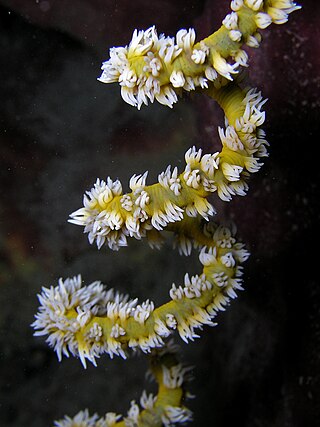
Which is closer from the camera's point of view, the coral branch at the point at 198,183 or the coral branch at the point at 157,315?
the coral branch at the point at 198,183

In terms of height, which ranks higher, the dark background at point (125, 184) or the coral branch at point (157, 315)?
the dark background at point (125, 184)

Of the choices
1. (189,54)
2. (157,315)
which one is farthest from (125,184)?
(189,54)

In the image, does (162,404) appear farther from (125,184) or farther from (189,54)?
(189,54)

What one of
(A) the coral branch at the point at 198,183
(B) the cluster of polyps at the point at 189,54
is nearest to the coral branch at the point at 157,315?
(A) the coral branch at the point at 198,183

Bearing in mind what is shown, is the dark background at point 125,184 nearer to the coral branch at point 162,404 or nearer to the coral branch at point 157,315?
the coral branch at point 162,404

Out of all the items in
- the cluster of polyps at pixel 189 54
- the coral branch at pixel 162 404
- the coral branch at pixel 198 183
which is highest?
the cluster of polyps at pixel 189 54

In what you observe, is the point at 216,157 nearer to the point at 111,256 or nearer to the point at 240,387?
the point at 111,256

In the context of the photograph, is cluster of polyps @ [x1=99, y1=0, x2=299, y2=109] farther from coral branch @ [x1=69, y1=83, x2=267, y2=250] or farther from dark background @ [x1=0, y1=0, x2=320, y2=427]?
dark background @ [x1=0, y1=0, x2=320, y2=427]

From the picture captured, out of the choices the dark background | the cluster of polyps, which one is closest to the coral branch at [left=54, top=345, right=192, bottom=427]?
the dark background
